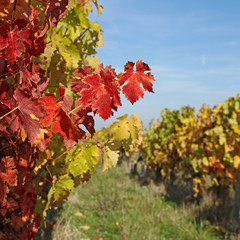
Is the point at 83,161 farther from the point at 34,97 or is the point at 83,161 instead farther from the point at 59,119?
the point at 34,97

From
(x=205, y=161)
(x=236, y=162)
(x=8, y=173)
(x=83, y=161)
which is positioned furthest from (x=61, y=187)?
(x=205, y=161)

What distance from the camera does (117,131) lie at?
63.6 inches

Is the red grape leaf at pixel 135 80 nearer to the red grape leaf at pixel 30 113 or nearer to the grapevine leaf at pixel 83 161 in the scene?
the red grape leaf at pixel 30 113

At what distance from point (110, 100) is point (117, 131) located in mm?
552

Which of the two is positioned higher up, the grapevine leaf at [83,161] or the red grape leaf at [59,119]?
the red grape leaf at [59,119]

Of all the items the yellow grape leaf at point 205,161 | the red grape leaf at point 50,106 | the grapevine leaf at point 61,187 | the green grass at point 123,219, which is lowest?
the green grass at point 123,219

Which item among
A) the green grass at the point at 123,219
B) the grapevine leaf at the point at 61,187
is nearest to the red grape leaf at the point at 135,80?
the grapevine leaf at the point at 61,187

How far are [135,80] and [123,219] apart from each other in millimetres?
5017

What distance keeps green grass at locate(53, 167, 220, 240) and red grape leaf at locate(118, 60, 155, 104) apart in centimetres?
371

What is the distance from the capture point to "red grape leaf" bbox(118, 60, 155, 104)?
113 cm

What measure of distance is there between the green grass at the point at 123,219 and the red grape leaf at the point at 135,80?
3715mm

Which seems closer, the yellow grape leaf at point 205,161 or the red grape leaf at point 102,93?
the red grape leaf at point 102,93

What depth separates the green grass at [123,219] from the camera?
5121 mm

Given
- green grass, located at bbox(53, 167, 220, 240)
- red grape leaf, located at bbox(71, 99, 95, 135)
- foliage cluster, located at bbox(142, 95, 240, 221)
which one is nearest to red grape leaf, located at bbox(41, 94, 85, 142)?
red grape leaf, located at bbox(71, 99, 95, 135)
